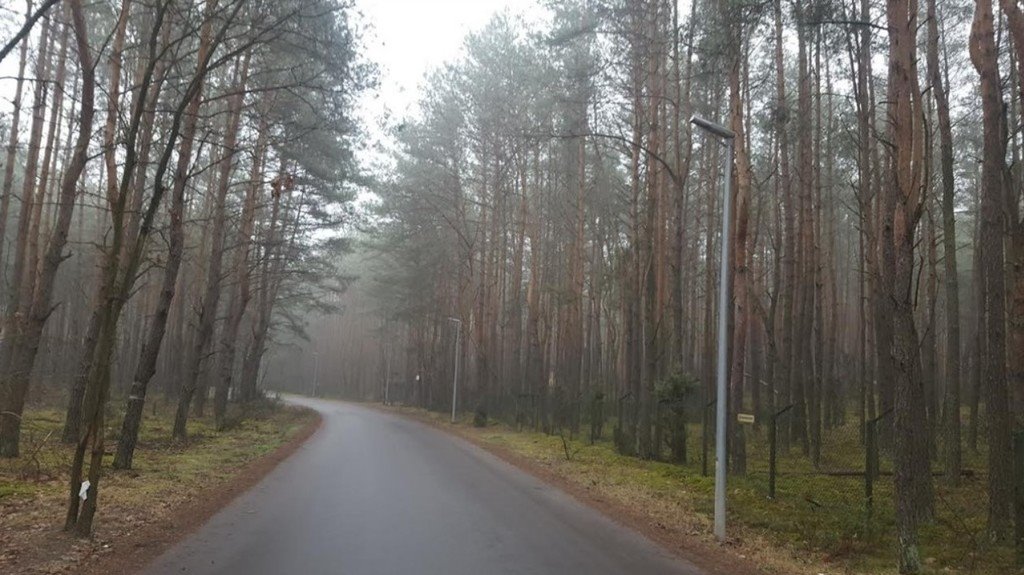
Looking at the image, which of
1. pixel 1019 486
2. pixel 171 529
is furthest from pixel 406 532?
pixel 1019 486

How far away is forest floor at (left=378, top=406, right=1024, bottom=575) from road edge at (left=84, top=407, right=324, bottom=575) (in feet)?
18.6

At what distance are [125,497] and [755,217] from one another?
81.7 feet

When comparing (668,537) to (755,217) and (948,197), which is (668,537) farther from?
(755,217)

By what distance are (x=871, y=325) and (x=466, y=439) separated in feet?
46.7

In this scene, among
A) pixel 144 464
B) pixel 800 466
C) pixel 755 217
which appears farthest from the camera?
pixel 755 217

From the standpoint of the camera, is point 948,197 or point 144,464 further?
point 948,197

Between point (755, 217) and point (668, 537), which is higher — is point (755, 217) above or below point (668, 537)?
above

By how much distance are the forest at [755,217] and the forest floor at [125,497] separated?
329 inches

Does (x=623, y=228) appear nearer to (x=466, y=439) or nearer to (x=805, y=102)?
(x=466, y=439)

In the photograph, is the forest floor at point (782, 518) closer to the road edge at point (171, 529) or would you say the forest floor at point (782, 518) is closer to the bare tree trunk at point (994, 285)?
the bare tree trunk at point (994, 285)

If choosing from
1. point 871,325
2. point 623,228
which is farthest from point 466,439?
point 871,325

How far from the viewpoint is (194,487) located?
12.2m

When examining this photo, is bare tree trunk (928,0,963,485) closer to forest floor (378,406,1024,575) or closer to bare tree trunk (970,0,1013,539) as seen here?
forest floor (378,406,1024,575)

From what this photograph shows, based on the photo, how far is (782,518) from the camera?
11.2 meters
